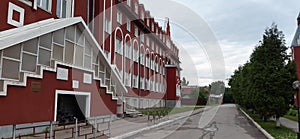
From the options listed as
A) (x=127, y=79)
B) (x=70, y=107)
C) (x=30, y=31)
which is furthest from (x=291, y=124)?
(x=30, y=31)

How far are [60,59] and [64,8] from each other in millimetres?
4443

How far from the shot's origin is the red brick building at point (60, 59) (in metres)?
10.4

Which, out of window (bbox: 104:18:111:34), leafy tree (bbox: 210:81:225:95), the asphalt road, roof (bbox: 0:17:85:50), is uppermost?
window (bbox: 104:18:111:34)

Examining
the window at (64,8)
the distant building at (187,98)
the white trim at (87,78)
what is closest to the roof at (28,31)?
the window at (64,8)

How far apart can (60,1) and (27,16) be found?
11.0ft

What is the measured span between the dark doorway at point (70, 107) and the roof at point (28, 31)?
3991 mm

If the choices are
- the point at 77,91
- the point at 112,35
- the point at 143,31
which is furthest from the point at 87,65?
the point at 143,31

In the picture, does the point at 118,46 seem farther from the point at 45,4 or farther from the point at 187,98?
the point at 187,98

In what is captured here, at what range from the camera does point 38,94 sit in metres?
11.3

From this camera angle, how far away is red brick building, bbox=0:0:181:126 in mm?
10383

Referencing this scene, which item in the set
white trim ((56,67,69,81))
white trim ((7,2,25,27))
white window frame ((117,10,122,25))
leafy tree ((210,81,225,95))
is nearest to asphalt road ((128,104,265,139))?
white trim ((56,67,69,81))

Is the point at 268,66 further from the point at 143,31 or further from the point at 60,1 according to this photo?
the point at 143,31

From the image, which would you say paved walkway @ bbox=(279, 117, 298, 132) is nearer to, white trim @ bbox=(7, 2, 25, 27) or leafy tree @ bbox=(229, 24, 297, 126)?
leafy tree @ bbox=(229, 24, 297, 126)

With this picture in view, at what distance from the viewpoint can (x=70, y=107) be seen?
51.1ft
